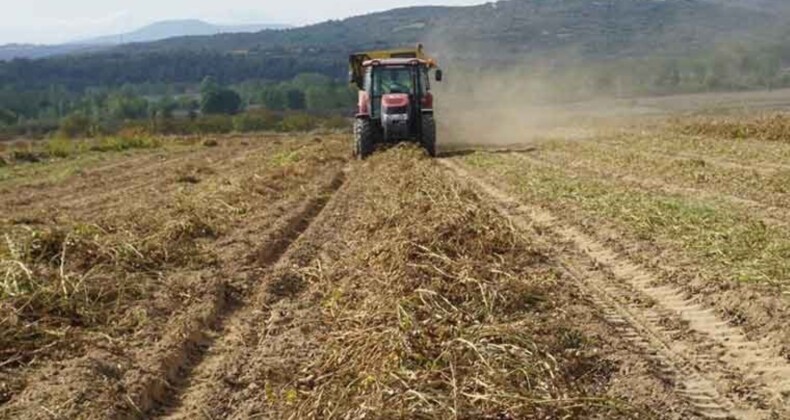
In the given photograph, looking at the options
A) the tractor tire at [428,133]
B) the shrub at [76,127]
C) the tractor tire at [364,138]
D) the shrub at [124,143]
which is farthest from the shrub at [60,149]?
the tractor tire at [428,133]

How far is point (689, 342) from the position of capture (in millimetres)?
7195

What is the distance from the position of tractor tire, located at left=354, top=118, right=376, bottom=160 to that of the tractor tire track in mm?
13151

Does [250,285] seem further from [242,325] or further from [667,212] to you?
[667,212]

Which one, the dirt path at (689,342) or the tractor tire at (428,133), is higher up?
the dirt path at (689,342)

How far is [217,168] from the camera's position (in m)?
24.4

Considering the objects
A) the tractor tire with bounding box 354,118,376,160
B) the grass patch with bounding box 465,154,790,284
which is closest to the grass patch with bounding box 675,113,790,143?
the tractor tire with bounding box 354,118,376,160

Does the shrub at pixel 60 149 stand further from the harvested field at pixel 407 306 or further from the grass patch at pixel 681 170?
the harvested field at pixel 407 306

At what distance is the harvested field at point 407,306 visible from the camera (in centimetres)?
Result: 580

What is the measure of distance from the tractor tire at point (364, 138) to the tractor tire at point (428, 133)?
128 centimetres

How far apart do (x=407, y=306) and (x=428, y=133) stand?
16.5 m

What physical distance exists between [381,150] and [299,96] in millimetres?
48130

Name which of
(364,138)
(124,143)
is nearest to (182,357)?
(364,138)

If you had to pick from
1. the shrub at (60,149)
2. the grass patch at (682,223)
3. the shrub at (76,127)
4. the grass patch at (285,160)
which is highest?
the grass patch at (682,223)

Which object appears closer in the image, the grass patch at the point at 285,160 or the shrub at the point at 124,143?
the grass patch at the point at 285,160
